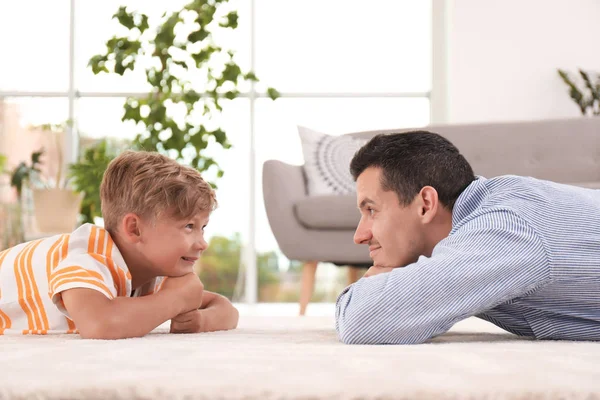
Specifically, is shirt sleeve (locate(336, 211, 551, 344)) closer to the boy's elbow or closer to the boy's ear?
the boy's elbow

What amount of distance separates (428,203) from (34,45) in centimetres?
467

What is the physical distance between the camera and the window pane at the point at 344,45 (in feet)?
17.1

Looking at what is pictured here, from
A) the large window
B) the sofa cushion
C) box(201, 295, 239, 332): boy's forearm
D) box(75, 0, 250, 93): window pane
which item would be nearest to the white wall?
the large window

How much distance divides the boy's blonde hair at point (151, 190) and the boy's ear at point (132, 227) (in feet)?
0.04

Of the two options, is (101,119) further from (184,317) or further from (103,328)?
(103,328)

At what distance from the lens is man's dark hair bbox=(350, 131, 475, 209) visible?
134cm

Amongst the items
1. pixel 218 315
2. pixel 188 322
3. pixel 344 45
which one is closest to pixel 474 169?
pixel 344 45

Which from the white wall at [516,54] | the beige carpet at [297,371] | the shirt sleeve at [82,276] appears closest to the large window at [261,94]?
the white wall at [516,54]

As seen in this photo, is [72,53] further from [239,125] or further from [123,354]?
[123,354]

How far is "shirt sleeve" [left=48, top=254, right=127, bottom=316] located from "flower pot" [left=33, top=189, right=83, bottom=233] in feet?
11.1

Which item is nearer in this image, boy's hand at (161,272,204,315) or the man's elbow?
the man's elbow

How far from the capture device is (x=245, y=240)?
16.9 ft

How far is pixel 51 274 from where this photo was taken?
1.37 meters

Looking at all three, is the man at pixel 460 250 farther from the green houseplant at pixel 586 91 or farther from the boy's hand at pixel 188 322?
the green houseplant at pixel 586 91
